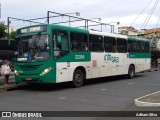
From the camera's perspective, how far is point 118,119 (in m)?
8.94

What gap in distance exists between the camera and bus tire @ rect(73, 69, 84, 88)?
17.3 m

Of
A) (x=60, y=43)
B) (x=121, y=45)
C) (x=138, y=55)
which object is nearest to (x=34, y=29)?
(x=60, y=43)

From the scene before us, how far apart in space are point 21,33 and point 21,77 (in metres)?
2.24

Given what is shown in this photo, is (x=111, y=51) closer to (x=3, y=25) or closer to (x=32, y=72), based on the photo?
(x=32, y=72)

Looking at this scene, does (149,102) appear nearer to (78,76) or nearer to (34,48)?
(34,48)

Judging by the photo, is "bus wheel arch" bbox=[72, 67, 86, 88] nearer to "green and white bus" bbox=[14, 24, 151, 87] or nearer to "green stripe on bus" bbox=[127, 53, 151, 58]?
"green and white bus" bbox=[14, 24, 151, 87]

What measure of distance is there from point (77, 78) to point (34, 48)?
3006 mm

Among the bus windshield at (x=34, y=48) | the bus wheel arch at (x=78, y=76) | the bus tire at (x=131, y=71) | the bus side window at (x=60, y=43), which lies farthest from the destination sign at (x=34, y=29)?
the bus tire at (x=131, y=71)

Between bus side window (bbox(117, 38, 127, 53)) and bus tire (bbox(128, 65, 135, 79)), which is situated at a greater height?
bus side window (bbox(117, 38, 127, 53))

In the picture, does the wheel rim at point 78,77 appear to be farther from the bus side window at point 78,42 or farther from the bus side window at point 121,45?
the bus side window at point 121,45

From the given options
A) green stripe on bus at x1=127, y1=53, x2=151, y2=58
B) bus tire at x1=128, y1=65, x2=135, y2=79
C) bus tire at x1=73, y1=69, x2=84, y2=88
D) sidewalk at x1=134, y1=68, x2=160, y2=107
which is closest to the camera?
sidewalk at x1=134, y1=68, x2=160, y2=107

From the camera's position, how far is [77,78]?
689 inches

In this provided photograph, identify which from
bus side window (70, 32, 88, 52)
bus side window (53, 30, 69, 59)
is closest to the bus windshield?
bus side window (53, 30, 69, 59)

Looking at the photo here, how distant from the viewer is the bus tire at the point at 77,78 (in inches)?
681
